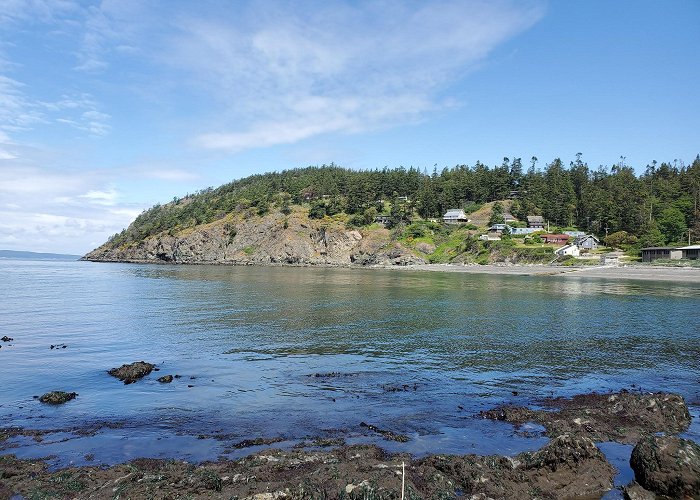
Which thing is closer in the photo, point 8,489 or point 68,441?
point 8,489

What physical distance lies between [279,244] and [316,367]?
158 m

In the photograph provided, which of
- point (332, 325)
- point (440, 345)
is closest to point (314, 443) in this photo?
point (440, 345)

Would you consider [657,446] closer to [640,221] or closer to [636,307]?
[636,307]

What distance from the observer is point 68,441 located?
1428cm

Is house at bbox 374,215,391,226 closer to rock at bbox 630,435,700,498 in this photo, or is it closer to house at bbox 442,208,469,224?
house at bbox 442,208,469,224

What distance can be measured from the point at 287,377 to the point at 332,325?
15.7m

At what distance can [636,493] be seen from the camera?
10.8m

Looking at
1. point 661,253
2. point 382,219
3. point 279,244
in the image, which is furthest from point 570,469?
point 382,219

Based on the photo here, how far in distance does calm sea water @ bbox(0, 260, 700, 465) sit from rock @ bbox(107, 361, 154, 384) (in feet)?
1.80

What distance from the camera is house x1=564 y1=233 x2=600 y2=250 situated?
138 meters

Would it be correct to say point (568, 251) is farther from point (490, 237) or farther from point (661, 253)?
point (490, 237)

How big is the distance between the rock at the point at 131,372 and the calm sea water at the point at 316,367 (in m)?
0.55

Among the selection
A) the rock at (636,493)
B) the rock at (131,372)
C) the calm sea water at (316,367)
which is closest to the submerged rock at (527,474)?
the rock at (636,493)

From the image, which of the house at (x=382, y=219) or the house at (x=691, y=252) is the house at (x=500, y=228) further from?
the house at (x=691, y=252)
